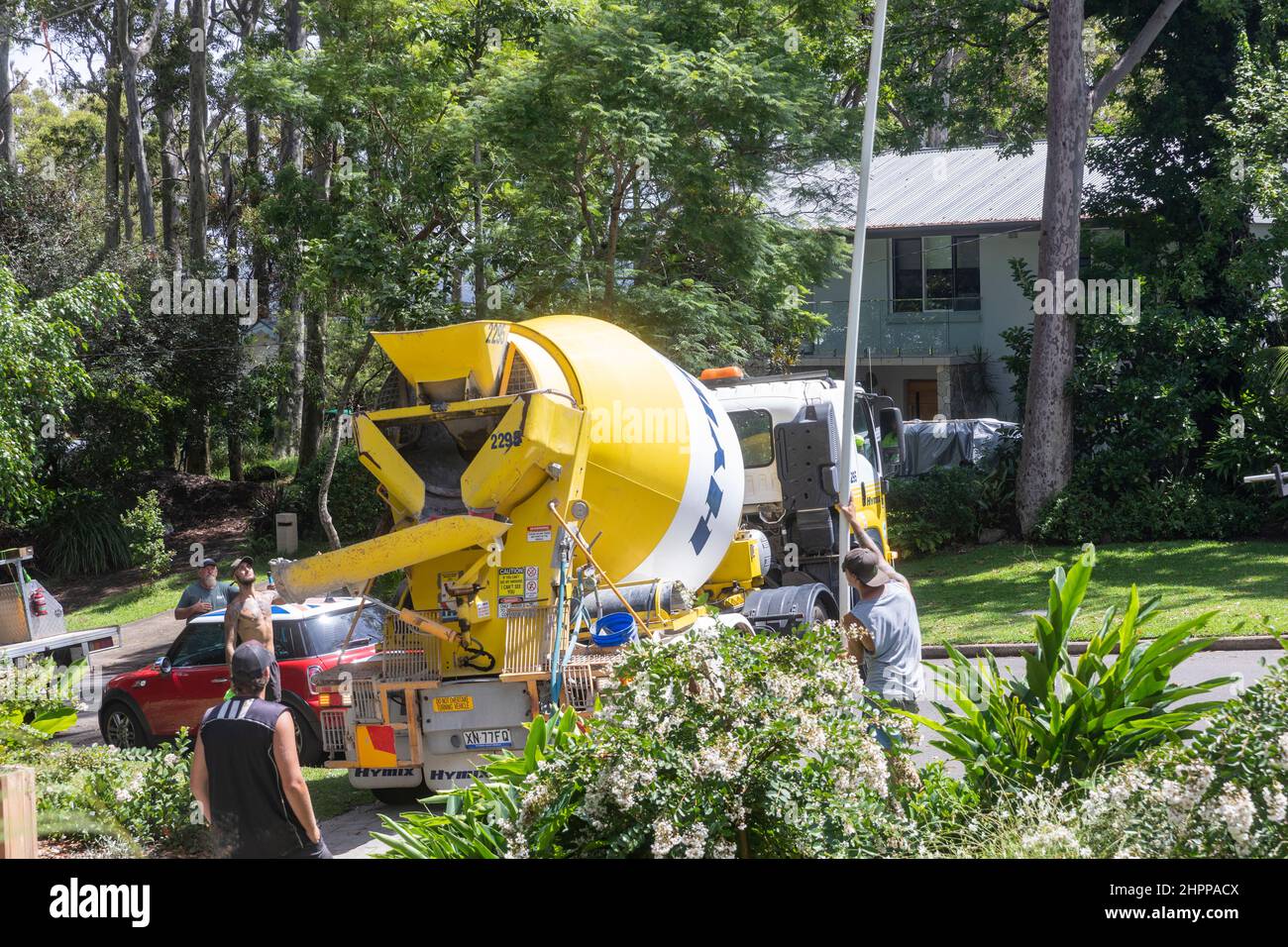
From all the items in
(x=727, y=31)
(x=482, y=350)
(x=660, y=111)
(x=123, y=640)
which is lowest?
(x=123, y=640)

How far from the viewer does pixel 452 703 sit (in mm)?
8922

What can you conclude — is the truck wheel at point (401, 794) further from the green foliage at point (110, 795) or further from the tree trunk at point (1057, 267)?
the tree trunk at point (1057, 267)

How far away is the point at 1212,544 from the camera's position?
20.1 metres

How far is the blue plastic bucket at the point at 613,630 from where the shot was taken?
8.70 m

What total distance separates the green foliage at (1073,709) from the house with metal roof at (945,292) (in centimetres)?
2568

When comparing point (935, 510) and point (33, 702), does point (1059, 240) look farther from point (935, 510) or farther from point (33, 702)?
point (33, 702)

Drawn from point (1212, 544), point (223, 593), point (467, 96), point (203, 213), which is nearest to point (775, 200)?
point (467, 96)

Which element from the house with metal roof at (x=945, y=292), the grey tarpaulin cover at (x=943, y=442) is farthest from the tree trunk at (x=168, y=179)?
the grey tarpaulin cover at (x=943, y=442)

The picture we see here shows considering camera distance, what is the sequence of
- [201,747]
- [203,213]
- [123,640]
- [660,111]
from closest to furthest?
[201,747] < [660,111] < [123,640] < [203,213]

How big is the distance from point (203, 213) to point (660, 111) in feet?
55.4

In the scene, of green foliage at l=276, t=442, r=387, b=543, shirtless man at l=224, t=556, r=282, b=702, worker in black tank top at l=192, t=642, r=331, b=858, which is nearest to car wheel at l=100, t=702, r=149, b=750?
shirtless man at l=224, t=556, r=282, b=702

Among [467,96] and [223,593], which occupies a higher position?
[467,96]
